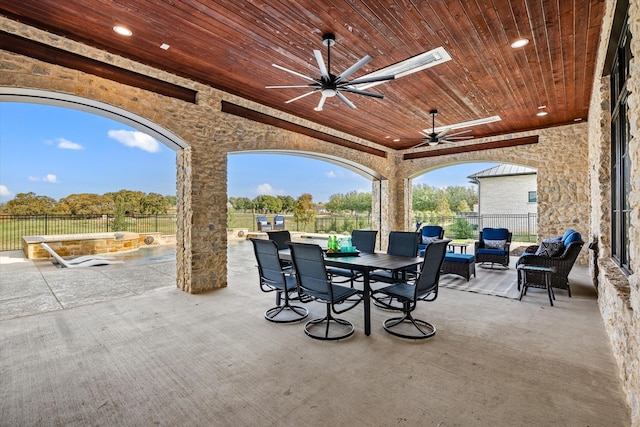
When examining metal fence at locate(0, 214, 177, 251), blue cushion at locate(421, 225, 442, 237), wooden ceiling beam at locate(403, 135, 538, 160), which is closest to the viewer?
blue cushion at locate(421, 225, 442, 237)

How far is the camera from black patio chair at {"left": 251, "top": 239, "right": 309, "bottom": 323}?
11.6 ft

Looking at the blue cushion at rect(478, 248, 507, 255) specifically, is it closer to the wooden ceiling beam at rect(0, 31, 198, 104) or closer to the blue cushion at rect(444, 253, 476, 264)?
the blue cushion at rect(444, 253, 476, 264)

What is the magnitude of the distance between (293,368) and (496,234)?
21.1 ft

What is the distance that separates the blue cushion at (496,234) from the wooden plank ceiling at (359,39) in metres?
2.88

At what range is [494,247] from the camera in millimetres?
7117

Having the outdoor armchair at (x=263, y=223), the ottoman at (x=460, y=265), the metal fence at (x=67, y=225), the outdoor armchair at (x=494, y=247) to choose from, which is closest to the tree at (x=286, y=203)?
the outdoor armchair at (x=263, y=223)

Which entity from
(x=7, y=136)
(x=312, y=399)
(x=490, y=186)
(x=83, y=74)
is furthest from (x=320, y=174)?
(x=312, y=399)

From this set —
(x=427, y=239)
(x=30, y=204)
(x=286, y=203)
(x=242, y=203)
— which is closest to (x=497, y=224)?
(x=427, y=239)

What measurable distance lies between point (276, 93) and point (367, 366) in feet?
15.2

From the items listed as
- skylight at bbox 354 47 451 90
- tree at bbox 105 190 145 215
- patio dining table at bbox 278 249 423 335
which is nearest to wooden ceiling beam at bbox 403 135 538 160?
skylight at bbox 354 47 451 90

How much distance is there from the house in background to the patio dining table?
1227cm

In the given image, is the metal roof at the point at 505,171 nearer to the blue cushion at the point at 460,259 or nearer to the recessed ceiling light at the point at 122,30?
the blue cushion at the point at 460,259

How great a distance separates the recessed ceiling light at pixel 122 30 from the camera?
3.52m

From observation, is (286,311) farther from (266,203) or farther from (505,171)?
(266,203)
